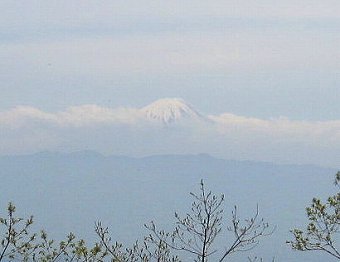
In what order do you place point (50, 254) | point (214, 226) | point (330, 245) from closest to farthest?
1. point (214, 226)
2. point (330, 245)
3. point (50, 254)

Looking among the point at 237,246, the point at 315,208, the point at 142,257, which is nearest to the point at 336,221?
Answer: the point at 315,208

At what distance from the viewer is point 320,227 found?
21328 mm

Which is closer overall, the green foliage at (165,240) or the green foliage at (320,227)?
the green foliage at (165,240)

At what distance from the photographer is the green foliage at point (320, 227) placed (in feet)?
69.2

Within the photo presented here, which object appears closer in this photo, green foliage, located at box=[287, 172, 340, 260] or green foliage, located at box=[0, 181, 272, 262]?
green foliage, located at box=[0, 181, 272, 262]

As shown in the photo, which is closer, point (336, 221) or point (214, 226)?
point (214, 226)

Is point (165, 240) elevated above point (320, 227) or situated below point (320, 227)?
below

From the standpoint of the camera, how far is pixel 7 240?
842 inches

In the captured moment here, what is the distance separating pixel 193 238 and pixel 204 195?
1877mm

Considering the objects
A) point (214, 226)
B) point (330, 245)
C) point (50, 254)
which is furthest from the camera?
point (50, 254)

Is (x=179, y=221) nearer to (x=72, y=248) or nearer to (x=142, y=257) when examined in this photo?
(x=142, y=257)

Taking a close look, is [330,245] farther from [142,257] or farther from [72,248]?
[72,248]

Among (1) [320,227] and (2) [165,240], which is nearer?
(2) [165,240]

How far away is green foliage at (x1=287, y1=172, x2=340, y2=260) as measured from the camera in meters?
21.1
